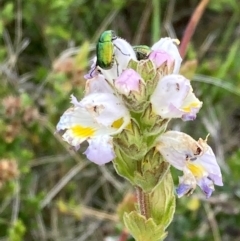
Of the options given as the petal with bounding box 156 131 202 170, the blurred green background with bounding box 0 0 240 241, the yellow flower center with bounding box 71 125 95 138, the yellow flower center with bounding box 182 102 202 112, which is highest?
the yellow flower center with bounding box 71 125 95 138

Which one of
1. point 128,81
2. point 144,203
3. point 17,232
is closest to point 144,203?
point 144,203

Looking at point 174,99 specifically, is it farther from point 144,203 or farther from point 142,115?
point 144,203

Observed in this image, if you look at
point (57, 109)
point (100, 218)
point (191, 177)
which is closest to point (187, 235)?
point (100, 218)

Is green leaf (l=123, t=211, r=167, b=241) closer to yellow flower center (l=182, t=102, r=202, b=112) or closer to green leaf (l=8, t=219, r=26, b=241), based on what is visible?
yellow flower center (l=182, t=102, r=202, b=112)

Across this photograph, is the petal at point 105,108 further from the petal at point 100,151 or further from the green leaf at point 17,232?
the green leaf at point 17,232

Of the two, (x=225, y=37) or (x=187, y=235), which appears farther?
(x=225, y=37)

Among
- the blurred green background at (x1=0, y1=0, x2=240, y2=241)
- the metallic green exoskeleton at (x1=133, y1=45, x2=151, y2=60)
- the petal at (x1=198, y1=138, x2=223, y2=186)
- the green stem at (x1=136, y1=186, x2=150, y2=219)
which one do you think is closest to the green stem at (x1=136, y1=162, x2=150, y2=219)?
the green stem at (x1=136, y1=186, x2=150, y2=219)

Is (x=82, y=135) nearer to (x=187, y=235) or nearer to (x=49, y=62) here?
(x=187, y=235)
